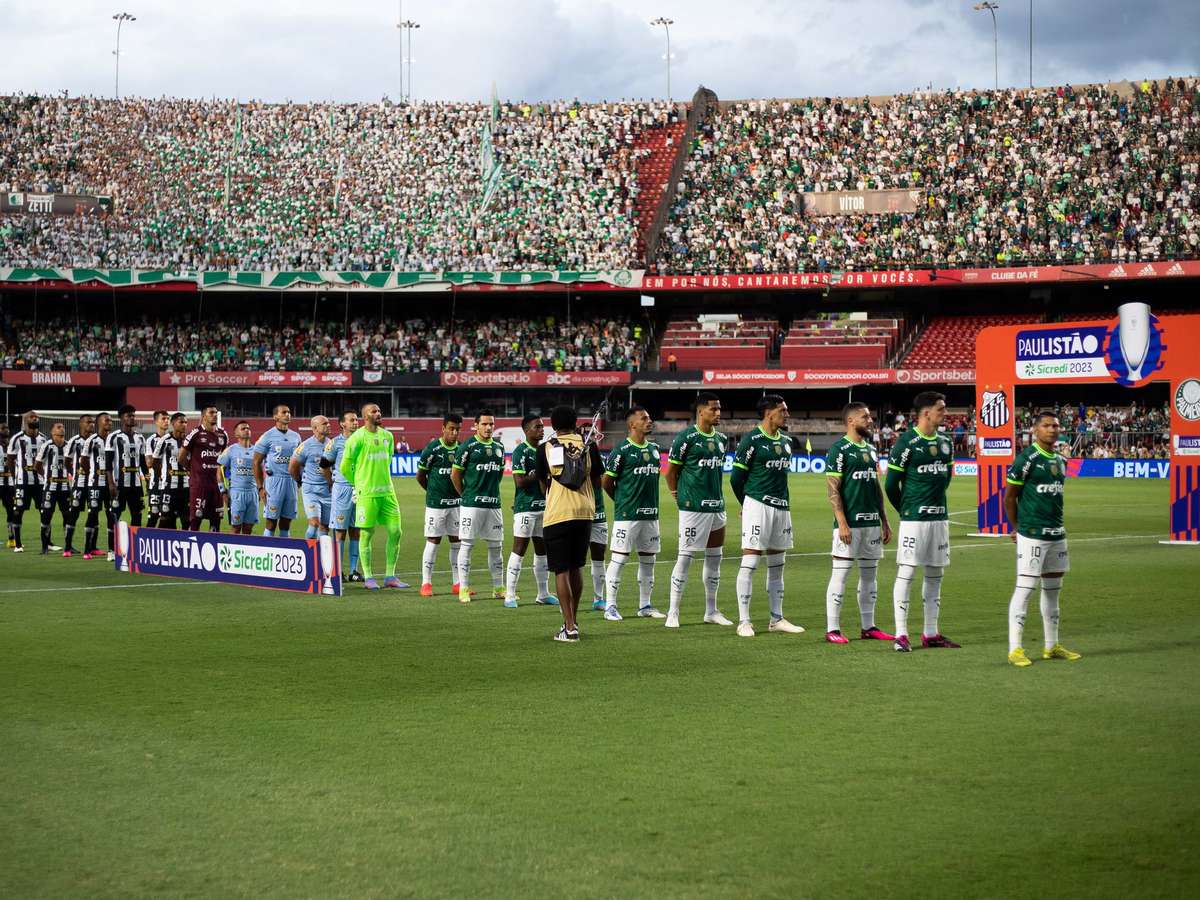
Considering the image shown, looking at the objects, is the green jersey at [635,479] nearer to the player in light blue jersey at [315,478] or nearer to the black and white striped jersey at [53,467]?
the player in light blue jersey at [315,478]

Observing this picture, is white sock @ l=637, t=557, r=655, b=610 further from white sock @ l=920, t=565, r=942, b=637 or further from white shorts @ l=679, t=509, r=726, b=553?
white sock @ l=920, t=565, r=942, b=637

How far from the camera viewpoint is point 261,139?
64750 mm

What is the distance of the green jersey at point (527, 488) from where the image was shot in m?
14.0

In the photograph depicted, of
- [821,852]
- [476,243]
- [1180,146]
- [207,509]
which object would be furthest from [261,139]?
[821,852]

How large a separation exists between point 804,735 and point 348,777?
2.96 metres

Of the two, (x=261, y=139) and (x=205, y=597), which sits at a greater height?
(x=261, y=139)

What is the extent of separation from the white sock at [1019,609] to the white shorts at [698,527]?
3520mm

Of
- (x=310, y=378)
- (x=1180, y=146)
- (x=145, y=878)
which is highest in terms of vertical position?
(x=1180, y=146)

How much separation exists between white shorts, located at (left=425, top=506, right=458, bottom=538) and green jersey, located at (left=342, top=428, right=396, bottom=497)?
89 cm

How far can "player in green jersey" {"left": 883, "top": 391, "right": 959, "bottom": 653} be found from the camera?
11578 mm

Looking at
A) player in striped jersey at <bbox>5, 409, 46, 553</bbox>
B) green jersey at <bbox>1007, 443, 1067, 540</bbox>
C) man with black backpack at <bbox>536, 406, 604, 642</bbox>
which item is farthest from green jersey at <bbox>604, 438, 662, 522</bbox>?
player in striped jersey at <bbox>5, 409, 46, 553</bbox>

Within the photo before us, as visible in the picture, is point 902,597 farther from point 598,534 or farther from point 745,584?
point 598,534

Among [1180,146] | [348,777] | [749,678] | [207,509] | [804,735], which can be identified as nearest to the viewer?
[348,777]

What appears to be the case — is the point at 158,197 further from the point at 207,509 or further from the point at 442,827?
the point at 442,827
